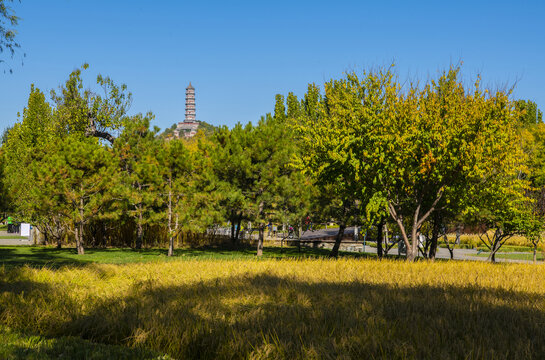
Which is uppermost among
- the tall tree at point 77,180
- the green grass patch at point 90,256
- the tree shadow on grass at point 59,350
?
the tall tree at point 77,180

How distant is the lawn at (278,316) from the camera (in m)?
5.19

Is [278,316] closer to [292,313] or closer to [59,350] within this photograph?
[292,313]

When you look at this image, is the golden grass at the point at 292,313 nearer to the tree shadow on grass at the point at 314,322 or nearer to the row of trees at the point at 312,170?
the tree shadow on grass at the point at 314,322

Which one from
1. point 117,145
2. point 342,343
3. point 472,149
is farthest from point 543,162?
point 342,343

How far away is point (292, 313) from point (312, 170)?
36.4 ft

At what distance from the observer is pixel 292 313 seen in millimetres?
6750

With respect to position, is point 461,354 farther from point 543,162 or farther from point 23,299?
point 543,162

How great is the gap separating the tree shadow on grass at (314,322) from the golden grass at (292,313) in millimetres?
17

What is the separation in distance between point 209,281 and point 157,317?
3.68 meters

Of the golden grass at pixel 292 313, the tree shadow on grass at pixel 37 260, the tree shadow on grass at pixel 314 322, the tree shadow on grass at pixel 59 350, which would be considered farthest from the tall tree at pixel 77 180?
the tree shadow on grass at pixel 59 350

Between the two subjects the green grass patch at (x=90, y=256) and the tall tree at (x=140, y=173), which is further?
the tall tree at (x=140, y=173)

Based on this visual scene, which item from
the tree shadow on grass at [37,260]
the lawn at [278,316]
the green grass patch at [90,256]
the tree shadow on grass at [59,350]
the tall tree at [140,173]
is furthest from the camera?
the tall tree at [140,173]

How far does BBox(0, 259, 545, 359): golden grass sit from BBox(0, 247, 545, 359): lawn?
18 millimetres

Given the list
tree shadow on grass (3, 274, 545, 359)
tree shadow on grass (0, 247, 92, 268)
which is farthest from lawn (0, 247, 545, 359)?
tree shadow on grass (0, 247, 92, 268)
